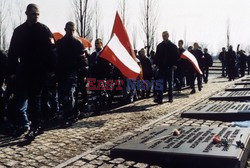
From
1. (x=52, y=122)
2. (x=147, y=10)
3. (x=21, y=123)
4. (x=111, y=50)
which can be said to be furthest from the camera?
(x=147, y=10)

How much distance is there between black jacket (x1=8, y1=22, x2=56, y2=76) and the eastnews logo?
12.3ft

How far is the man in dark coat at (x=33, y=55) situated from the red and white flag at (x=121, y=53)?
9.54ft

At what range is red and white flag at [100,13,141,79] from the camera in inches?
347

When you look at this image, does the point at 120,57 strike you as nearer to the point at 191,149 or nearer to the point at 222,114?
the point at 222,114

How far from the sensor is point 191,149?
4.32 meters

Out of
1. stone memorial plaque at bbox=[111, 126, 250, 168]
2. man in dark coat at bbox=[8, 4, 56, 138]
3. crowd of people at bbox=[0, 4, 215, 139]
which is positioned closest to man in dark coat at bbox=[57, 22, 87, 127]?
crowd of people at bbox=[0, 4, 215, 139]

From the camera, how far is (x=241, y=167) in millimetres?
→ 3898

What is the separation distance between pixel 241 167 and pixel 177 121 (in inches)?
127

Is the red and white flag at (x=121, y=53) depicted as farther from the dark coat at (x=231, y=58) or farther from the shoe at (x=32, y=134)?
the dark coat at (x=231, y=58)

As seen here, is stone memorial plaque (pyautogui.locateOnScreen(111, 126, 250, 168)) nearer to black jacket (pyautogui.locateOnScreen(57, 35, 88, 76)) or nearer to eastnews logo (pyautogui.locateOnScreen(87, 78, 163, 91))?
black jacket (pyautogui.locateOnScreen(57, 35, 88, 76))

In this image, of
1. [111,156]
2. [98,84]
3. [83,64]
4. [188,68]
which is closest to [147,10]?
[188,68]

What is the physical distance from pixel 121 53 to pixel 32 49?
3.63 meters

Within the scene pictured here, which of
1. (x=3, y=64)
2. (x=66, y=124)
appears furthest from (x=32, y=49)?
(x=66, y=124)

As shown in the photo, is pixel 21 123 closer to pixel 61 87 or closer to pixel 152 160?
pixel 61 87
